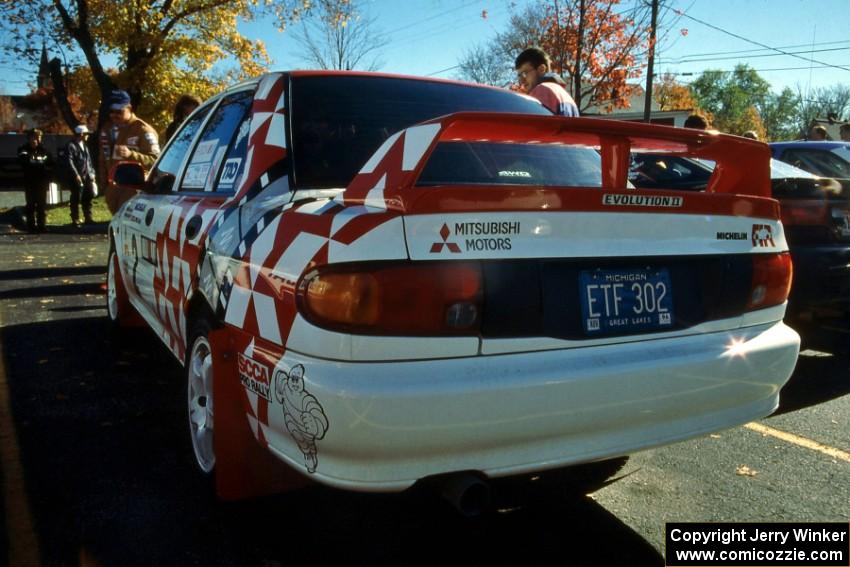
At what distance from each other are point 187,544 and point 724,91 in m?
112

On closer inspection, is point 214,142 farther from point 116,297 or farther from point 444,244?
point 116,297

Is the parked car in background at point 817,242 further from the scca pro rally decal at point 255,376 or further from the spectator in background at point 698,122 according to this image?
the scca pro rally decal at point 255,376

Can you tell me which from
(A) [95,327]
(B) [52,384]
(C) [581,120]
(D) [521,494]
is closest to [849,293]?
(D) [521,494]

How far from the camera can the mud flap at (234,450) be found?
2430 millimetres

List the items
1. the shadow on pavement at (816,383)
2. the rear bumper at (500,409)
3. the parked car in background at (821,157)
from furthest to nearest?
1. the parked car in background at (821,157)
2. the shadow on pavement at (816,383)
3. the rear bumper at (500,409)

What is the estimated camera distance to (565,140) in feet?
9.48

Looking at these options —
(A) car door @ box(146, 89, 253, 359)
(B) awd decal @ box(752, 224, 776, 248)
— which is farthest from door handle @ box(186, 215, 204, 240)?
(B) awd decal @ box(752, 224, 776, 248)

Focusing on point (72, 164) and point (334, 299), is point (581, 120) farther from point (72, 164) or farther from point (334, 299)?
point (72, 164)

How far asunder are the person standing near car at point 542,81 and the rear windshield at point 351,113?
1.65m

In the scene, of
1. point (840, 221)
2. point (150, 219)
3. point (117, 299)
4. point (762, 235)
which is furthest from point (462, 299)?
point (840, 221)

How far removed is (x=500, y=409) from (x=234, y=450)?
1.00 meters

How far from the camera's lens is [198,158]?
3.60 meters

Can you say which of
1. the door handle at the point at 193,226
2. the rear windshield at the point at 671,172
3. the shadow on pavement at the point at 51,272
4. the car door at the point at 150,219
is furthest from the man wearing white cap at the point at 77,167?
the door handle at the point at 193,226

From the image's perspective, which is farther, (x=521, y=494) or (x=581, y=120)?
(x=521, y=494)
